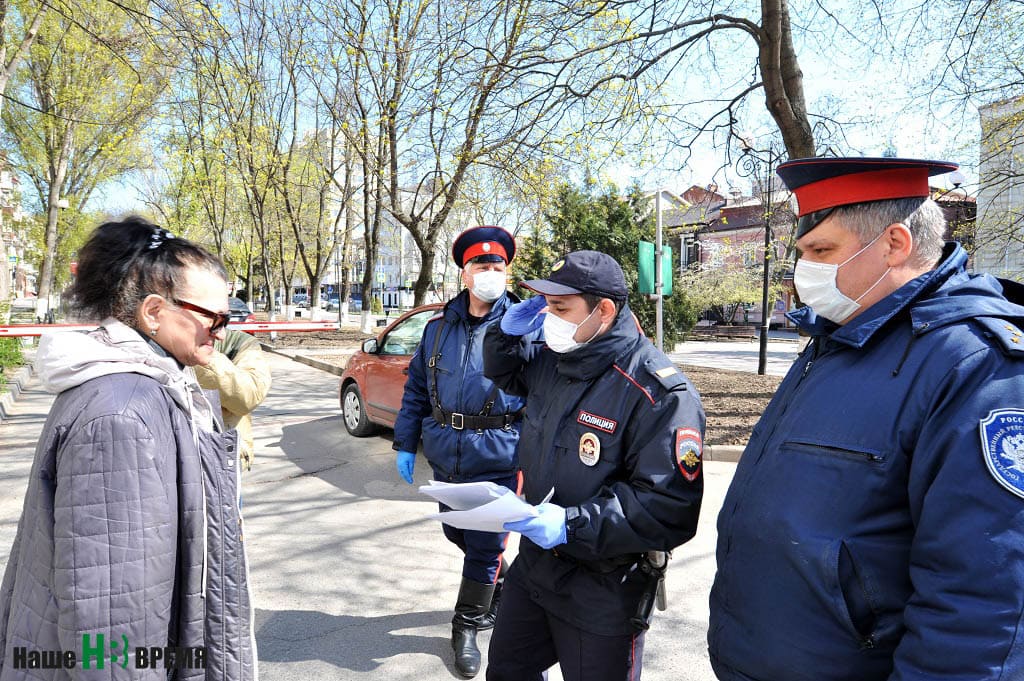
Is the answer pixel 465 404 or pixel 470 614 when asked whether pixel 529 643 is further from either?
pixel 465 404

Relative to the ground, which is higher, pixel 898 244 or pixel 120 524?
pixel 898 244

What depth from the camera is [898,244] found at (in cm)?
145

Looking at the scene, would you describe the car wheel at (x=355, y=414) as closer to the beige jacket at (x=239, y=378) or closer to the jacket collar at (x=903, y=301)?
the beige jacket at (x=239, y=378)

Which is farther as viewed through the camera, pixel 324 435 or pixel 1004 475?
pixel 324 435

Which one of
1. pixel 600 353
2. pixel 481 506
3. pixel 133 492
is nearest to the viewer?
pixel 133 492

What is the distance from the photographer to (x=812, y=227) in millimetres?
1596

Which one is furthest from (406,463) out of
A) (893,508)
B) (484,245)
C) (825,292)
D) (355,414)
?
(355,414)

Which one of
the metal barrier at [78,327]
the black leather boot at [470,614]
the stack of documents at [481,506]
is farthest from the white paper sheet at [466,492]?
the black leather boot at [470,614]

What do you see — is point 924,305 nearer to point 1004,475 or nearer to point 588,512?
point 1004,475

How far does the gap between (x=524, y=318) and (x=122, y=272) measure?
1.52 m

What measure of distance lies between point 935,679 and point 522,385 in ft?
6.17

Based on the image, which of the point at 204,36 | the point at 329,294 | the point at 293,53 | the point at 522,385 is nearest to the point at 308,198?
the point at 293,53

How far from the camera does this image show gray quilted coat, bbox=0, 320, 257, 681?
4.27 ft

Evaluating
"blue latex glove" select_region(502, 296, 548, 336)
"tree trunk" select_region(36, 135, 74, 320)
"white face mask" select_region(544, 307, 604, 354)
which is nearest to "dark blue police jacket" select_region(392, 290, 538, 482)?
"blue latex glove" select_region(502, 296, 548, 336)
